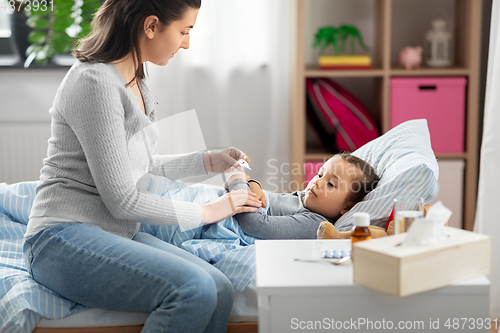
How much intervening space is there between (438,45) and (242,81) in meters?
1.01

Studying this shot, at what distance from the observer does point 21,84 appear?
270 cm

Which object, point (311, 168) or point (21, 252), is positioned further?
point (311, 168)

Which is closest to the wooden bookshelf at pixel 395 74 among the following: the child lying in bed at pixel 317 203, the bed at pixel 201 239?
the bed at pixel 201 239

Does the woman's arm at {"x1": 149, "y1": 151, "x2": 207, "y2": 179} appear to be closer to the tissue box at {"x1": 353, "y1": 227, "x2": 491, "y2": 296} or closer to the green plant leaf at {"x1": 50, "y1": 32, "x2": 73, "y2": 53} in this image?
the tissue box at {"x1": 353, "y1": 227, "x2": 491, "y2": 296}

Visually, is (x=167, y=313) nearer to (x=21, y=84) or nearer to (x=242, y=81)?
(x=242, y=81)

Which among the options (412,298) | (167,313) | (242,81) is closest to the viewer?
(412,298)

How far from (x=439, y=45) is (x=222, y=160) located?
1.51 meters

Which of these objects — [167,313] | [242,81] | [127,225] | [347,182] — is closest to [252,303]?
[167,313]

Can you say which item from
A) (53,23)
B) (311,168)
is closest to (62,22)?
(53,23)

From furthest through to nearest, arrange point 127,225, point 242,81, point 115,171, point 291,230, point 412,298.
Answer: point 242,81, point 291,230, point 127,225, point 115,171, point 412,298

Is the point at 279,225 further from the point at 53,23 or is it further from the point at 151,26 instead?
the point at 53,23

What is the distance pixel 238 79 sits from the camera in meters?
2.66

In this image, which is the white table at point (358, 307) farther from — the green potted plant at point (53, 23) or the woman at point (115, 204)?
the green potted plant at point (53, 23)

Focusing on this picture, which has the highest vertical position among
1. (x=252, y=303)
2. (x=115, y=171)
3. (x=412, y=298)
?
(x=115, y=171)
